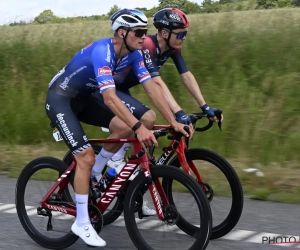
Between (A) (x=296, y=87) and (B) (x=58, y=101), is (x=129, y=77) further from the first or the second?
(A) (x=296, y=87)

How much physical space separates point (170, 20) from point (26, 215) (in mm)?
2235

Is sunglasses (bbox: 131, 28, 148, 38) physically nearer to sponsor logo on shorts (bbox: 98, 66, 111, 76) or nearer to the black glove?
sponsor logo on shorts (bbox: 98, 66, 111, 76)

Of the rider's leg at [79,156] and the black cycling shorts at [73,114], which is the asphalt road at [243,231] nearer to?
the rider's leg at [79,156]

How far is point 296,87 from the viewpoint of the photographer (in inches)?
345

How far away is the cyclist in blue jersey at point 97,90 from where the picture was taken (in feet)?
14.7

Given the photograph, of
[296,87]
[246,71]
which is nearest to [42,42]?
[246,71]

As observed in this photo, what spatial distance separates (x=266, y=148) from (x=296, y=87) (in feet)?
4.88

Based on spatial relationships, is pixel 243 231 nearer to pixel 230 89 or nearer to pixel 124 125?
pixel 124 125

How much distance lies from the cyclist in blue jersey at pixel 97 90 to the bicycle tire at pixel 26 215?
9.7 inches

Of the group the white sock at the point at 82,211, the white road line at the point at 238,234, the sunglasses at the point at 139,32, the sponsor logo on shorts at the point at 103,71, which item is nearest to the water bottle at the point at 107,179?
the white sock at the point at 82,211

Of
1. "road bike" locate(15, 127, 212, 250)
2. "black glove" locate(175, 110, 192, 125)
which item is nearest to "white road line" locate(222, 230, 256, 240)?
"road bike" locate(15, 127, 212, 250)

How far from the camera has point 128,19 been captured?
4.57 metres

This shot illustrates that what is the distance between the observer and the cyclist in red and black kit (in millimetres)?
5152

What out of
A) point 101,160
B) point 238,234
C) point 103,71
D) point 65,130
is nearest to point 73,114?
point 65,130
